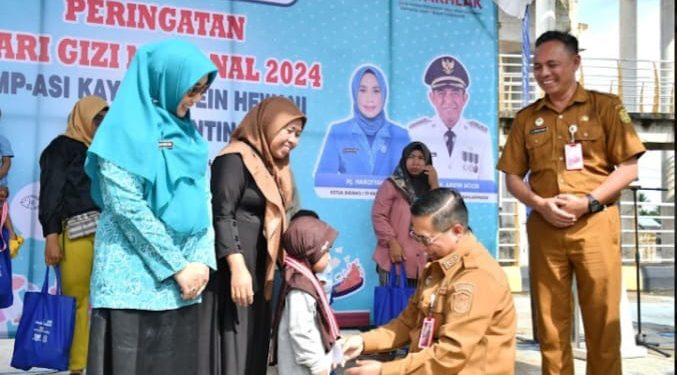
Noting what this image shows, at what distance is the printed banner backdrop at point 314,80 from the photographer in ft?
14.3

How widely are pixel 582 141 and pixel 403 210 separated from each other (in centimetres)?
169

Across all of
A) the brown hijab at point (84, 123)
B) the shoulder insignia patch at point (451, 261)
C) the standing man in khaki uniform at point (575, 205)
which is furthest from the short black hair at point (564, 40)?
the brown hijab at point (84, 123)

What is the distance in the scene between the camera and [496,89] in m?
5.46

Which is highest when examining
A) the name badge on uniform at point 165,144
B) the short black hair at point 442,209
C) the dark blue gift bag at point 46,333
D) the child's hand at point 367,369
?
the name badge on uniform at point 165,144

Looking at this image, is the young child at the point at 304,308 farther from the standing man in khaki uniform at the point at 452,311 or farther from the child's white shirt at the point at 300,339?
the standing man in khaki uniform at the point at 452,311

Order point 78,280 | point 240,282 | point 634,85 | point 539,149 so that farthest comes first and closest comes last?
point 634,85
point 78,280
point 539,149
point 240,282

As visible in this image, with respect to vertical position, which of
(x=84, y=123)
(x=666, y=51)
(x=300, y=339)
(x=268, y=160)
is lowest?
(x=300, y=339)

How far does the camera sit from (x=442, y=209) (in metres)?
2.03

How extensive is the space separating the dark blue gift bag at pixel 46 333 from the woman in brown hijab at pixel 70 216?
4.6 inches

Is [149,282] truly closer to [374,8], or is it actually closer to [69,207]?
[69,207]

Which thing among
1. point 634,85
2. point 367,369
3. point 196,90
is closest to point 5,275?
point 196,90

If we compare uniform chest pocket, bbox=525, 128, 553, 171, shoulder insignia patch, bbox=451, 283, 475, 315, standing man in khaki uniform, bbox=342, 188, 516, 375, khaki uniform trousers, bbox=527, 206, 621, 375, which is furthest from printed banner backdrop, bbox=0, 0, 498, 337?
shoulder insignia patch, bbox=451, 283, 475, 315

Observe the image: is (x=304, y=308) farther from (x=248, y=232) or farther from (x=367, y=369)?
(x=367, y=369)

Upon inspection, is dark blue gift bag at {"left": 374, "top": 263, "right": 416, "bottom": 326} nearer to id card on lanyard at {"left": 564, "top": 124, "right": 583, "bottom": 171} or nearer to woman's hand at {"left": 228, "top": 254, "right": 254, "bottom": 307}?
id card on lanyard at {"left": 564, "top": 124, "right": 583, "bottom": 171}
